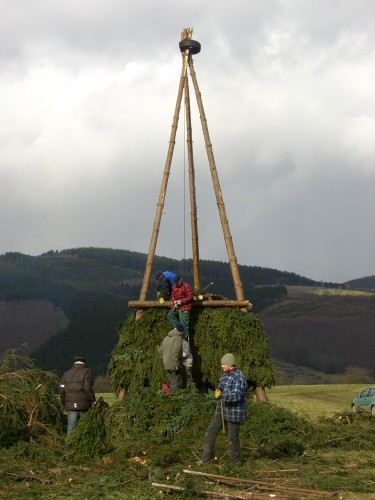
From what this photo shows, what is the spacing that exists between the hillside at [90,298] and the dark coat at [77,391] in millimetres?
43686

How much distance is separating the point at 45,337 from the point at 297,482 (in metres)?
81.1

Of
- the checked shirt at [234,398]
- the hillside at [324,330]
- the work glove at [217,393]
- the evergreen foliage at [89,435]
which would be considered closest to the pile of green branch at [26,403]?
the evergreen foliage at [89,435]

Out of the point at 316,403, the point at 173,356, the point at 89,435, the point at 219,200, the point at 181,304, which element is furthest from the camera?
the point at 316,403

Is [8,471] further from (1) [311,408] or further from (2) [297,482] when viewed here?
(1) [311,408]

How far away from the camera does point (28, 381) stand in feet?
43.3

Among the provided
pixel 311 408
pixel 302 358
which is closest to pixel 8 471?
pixel 311 408

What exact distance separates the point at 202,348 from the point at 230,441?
5197mm

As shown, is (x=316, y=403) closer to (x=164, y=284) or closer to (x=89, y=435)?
(x=164, y=284)

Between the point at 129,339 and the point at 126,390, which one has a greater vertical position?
the point at 129,339

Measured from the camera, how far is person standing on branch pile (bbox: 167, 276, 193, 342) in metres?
15.0

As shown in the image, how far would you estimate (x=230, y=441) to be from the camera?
10.2 m

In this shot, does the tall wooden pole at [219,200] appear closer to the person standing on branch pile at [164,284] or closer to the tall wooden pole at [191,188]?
the tall wooden pole at [191,188]

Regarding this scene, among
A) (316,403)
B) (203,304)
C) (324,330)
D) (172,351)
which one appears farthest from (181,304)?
(324,330)

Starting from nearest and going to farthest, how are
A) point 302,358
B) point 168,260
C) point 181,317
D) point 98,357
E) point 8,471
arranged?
point 8,471 → point 181,317 → point 98,357 → point 302,358 → point 168,260
